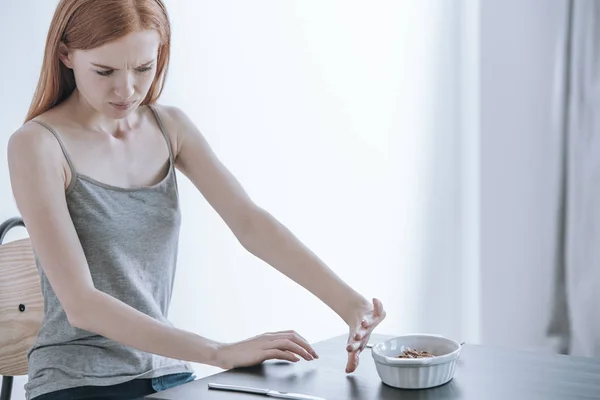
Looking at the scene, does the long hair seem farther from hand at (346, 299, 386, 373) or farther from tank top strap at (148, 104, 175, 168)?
hand at (346, 299, 386, 373)

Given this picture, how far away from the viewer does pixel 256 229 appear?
157cm

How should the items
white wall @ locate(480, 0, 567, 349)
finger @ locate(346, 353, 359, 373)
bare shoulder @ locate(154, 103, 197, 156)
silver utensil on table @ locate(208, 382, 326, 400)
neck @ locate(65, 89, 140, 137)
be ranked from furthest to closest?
white wall @ locate(480, 0, 567, 349)
bare shoulder @ locate(154, 103, 197, 156)
neck @ locate(65, 89, 140, 137)
finger @ locate(346, 353, 359, 373)
silver utensil on table @ locate(208, 382, 326, 400)

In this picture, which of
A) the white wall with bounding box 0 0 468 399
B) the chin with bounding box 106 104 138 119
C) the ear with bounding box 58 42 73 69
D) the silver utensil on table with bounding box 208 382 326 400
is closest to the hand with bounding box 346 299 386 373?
the silver utensil on table with bounding box 208 382 326 400

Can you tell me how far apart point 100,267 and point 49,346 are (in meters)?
0.15

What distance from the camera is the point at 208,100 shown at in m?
2.38

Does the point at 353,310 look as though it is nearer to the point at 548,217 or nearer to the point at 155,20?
the point at 155,20

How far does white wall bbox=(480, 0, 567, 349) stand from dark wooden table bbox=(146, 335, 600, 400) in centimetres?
211

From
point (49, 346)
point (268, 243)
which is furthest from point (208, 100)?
point (49, 346)

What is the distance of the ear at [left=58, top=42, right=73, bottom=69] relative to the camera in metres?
1.39

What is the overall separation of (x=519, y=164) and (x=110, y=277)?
2286 millimetres

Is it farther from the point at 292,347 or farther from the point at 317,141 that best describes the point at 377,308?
the point at 317,141

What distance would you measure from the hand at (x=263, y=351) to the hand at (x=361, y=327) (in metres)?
0.06

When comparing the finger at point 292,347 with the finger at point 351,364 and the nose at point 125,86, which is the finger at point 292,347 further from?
the nose at point 125,86

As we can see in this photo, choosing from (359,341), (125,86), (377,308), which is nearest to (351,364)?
(359,341)
